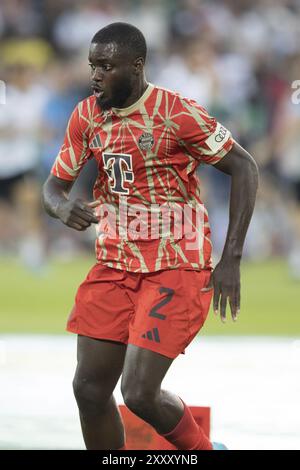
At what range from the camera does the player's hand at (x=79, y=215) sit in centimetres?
594

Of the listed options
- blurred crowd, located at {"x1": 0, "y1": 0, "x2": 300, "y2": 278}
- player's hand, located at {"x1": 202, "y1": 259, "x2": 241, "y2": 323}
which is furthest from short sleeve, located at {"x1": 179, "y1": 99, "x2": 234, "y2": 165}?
blurred crowd, located at {"x1": 0, "y1": 0, "x2": 300, "y2": 278}

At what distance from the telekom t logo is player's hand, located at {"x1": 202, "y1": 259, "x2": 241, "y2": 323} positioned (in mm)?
646

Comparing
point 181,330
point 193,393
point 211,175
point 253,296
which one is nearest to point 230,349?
point 193,393

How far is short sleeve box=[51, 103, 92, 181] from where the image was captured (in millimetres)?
6320

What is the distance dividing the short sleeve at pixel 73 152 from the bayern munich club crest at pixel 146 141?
0.35m

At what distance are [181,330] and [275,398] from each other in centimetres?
266

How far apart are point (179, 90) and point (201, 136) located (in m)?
11.1

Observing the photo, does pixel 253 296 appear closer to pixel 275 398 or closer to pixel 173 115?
pixel 275 398

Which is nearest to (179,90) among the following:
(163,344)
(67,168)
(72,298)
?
(72,298)

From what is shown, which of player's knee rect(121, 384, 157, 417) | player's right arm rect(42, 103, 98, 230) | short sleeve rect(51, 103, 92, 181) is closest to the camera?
player's knee rect(121, 384, 157, 417)

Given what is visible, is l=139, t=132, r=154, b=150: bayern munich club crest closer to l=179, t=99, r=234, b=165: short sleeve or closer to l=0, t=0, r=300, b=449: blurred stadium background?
l=179, t=99, r=234, b=165: short sleeve

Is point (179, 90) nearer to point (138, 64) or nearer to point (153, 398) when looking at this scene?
point (138, 64)

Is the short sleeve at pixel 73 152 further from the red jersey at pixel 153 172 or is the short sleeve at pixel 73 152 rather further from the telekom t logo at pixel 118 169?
the telekom t logo at pixel 118 169

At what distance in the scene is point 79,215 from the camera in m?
5.97
